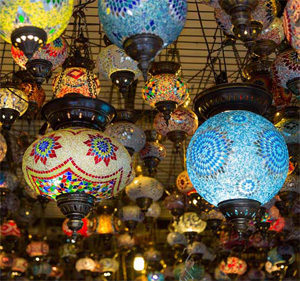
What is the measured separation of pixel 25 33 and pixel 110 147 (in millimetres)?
631

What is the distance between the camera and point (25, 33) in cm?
162

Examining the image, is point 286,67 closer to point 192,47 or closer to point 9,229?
point 192,47


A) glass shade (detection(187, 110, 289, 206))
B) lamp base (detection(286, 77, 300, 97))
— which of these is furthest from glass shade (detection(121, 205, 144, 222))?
glass shade (detection(187, 110, 289, 206))

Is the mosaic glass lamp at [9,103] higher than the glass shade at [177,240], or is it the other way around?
the glass shade at [177,240]

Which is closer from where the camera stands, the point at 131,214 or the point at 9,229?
the point at 131,214

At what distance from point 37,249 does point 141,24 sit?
15.3ft

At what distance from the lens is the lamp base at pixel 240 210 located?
5.96 ft

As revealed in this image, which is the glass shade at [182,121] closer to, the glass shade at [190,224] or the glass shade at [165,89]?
the glass shade at [165,89]

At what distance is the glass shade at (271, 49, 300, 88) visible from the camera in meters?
2.53

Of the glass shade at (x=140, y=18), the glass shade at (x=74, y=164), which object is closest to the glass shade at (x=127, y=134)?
the glass shade at (x=74, y=164)

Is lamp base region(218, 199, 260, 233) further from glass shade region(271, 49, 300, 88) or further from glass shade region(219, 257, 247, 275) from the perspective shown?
glass shade region(219, 257, 247, 275)

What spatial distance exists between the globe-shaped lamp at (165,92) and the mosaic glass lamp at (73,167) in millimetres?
859

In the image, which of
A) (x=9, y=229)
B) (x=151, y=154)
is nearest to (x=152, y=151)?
(x=151, y=154)

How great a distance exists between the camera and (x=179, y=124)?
352 cm
